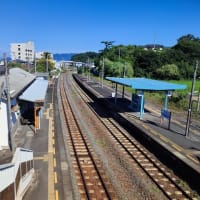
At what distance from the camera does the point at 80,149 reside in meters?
15.9

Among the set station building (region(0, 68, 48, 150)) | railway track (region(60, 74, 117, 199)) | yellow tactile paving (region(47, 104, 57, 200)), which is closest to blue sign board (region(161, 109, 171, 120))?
railway track (region(60, 74, 117, 199))

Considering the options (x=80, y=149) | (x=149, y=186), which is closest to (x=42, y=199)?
(x=149, y=186)

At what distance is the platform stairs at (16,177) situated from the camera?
6.70 meters

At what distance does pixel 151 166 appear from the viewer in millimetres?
13641

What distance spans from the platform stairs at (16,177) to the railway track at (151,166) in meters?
5.62

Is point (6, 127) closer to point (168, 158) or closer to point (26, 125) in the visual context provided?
point (26, 125)

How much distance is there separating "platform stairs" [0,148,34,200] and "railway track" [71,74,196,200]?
5619 mm

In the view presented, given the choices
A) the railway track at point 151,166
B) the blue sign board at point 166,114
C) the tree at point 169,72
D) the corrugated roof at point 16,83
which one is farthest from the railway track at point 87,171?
the tree at point 169,72

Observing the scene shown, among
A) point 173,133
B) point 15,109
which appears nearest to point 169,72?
point 173,133

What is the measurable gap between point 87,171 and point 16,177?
208 inches

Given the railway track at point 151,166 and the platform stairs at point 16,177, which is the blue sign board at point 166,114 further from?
the platform stairs at point 16,177

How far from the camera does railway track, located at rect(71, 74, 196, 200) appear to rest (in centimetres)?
1096

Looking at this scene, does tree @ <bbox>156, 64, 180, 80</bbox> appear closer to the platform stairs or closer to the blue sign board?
the blue sign board

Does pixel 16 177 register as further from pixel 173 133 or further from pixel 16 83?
pixel 16 83
